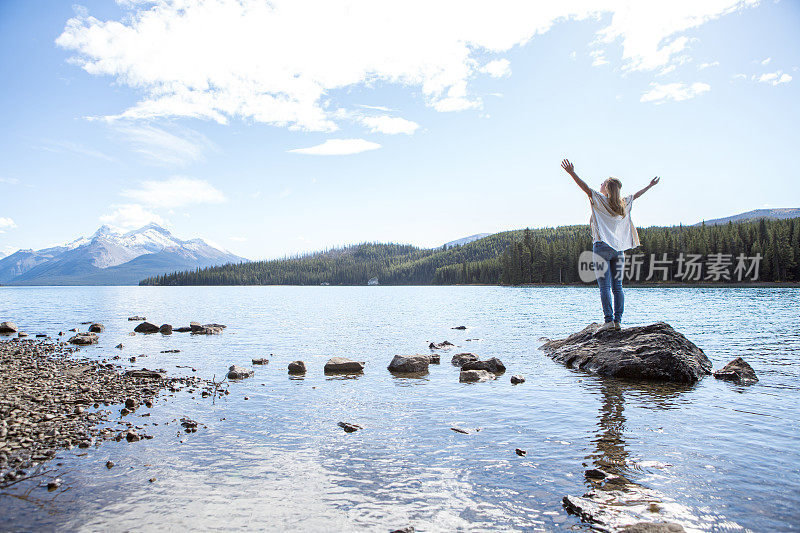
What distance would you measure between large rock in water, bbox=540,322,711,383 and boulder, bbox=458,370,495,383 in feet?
12.8

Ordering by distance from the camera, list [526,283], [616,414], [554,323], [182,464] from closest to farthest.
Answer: [182,464] → [616,414] → [554,323] → [526,283]

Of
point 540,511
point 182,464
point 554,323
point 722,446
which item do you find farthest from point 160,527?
point 554,323

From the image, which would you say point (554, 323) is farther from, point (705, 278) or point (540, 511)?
point (705, 278)

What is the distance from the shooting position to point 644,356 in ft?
51.3

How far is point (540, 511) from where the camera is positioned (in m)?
6.57

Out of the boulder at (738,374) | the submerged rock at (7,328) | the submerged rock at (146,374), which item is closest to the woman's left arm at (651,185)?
the boulder at (738,374)

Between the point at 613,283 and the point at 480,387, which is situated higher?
the point at 613,283

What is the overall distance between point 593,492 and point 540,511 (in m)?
1.02

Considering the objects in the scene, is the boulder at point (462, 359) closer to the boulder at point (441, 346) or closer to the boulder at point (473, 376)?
the boulder at point (473, 376)

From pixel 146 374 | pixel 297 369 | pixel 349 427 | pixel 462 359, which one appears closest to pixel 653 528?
pixel 349 427

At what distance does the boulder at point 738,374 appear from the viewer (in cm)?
1470

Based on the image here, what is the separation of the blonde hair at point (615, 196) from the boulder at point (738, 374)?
6703 millimetres

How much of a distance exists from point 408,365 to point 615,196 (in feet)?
32.6

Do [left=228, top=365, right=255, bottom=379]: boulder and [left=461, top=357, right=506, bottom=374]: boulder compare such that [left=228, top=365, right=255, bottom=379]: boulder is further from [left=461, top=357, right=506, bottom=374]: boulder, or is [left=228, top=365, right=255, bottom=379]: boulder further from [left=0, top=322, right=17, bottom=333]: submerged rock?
[left=0, top=322, right=17, bottom=333]: submerged rock
